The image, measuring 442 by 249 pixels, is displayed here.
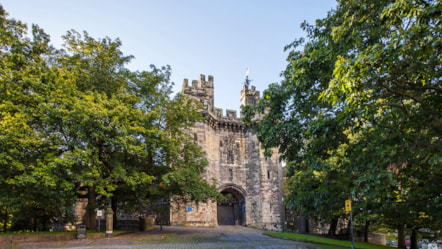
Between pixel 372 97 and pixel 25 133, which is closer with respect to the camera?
pixel 372 97

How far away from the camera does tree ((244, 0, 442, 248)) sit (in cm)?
604

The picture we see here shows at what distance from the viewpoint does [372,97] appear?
300 inches

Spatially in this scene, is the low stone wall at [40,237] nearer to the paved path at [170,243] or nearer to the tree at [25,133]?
the paved path at [170,243]

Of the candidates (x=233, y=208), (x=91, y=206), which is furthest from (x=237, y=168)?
(x=91, y=206)

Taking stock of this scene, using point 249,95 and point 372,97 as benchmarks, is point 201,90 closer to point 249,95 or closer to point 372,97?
point 249,95

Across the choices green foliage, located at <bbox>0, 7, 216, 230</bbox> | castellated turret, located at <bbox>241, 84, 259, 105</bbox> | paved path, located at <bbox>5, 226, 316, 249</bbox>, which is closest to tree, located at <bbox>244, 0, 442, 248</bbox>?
paved path, located at <bbox>5, 226, 316, 249</bbox>

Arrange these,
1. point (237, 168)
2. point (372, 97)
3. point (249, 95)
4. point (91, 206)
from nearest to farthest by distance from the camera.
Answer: point (372, 97) → point (91, 206) → point (237, 168) → point (249, 95)

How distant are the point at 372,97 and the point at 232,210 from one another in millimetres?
27231

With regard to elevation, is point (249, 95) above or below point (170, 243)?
above

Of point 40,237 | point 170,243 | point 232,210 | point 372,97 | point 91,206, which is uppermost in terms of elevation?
point 372,97

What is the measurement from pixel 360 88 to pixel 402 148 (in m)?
3.94

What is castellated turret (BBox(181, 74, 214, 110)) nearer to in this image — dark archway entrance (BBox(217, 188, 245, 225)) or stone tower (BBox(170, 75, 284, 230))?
stone tower (BBox(170, 75, 284, 230))

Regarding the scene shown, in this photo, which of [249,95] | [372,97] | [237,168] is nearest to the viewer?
[372,97]

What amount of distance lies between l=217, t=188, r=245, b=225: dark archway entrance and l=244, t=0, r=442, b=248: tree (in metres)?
20.2
